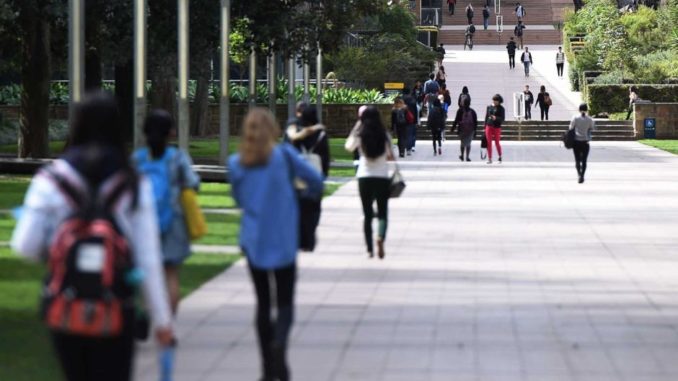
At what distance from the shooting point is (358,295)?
1454 centimetres

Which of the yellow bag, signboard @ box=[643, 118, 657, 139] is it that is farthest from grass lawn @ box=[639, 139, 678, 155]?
the yellow bag

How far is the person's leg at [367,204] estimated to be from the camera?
57.5ft

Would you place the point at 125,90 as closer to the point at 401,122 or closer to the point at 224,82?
the point at 401,122

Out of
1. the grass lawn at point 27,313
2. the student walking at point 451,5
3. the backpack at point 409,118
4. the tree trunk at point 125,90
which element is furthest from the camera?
the student walking at point 451,5

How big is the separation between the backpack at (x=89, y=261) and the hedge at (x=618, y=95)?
186ft

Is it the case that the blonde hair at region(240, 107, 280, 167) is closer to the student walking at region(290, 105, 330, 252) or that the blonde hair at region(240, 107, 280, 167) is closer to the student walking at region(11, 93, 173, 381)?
the student walking at region(290, 105, 330, 252)

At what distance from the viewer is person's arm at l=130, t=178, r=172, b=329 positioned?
6.40 meters

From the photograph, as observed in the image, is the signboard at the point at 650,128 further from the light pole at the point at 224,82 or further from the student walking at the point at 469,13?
the student walking at the point at 469,13

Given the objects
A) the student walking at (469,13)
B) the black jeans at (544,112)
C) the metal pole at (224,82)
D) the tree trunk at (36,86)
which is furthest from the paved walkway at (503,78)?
the metal pole at (224,82)

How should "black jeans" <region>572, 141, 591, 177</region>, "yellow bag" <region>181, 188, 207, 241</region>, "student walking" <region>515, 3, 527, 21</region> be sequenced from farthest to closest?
"student walking" <region>515, 3, 527, 21</region> → "black jeans" <region>572, 141, 591, 177</region> → "yellow bag" <region>181, 188, 207, 241</region>

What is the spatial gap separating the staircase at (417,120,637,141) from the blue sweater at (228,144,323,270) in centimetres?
4853

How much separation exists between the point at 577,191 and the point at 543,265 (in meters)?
13.1

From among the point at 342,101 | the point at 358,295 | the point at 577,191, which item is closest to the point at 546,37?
the point at 342,101

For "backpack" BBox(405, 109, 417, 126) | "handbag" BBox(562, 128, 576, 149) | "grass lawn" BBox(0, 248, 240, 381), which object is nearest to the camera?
"grass lawn" BBox(0, 248, 240, 381)
